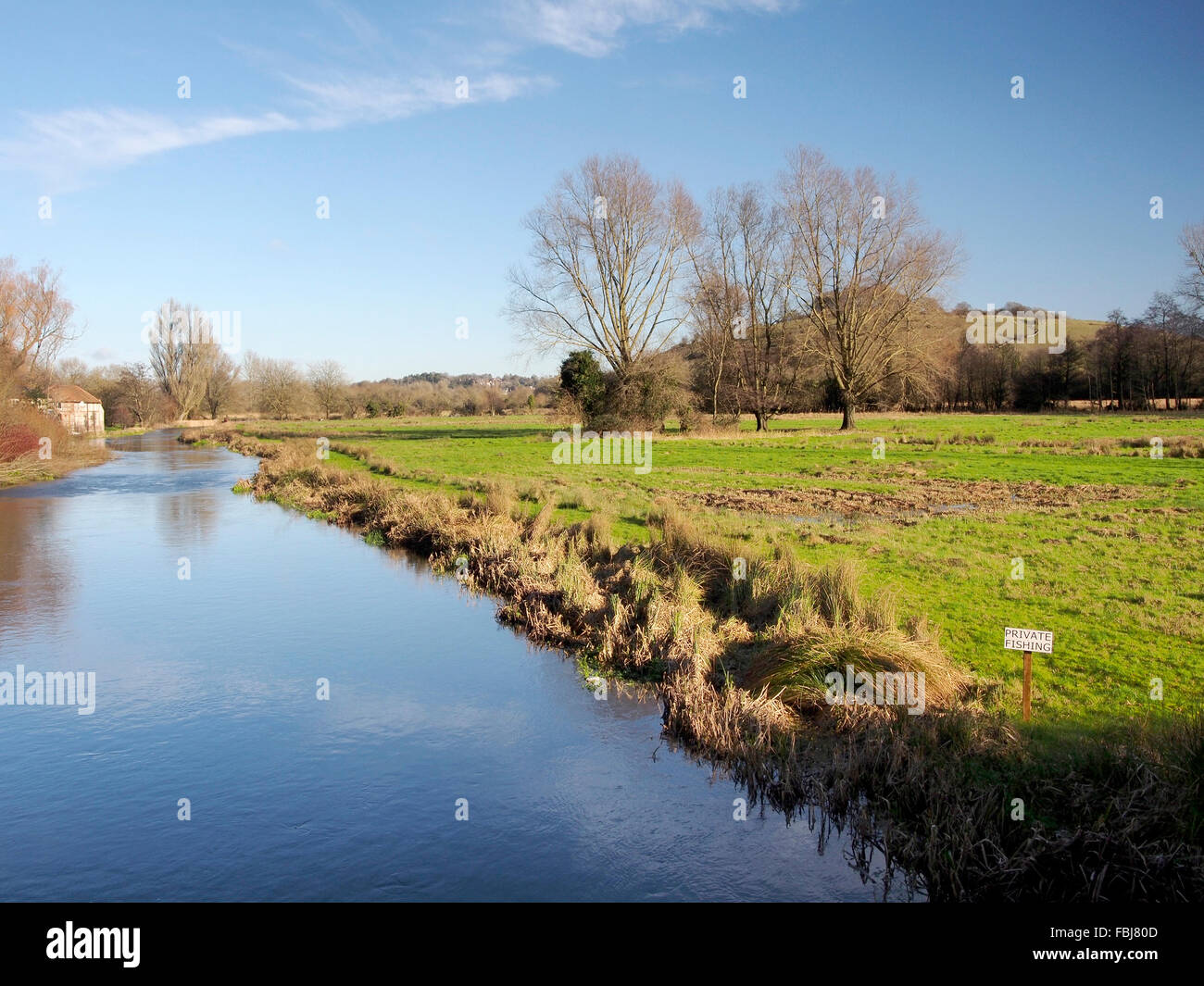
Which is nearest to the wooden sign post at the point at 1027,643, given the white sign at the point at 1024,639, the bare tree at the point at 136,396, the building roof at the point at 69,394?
the white sign at the point at 1024,639

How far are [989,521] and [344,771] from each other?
507 inches

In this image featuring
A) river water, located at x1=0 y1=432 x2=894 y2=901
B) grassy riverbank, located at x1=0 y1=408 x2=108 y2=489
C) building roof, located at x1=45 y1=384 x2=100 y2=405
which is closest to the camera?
river water, located at x1=0 y1=432 x2=894 y2=901

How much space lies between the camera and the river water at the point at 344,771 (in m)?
5.25

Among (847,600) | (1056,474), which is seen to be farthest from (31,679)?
(1056,474)

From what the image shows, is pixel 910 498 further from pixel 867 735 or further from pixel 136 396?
pixel 136 396

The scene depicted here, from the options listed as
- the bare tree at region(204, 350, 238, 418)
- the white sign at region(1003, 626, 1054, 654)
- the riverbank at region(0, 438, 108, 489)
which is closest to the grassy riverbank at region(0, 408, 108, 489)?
the riverbank at region(0, 438, 108, 489)

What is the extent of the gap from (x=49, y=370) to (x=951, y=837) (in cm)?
6818

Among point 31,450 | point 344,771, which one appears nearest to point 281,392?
point 31,450

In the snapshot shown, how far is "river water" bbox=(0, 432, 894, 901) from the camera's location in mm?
5254

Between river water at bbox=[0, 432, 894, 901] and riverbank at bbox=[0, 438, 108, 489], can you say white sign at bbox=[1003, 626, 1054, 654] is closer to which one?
river water at bbox=[0, 432, 894, 901]

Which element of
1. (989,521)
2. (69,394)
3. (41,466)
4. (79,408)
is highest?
Result: (69,394)

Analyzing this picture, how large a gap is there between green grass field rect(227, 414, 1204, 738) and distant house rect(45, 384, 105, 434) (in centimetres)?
3263

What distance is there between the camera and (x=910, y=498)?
18.9 m

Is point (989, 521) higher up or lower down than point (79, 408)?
lower down
